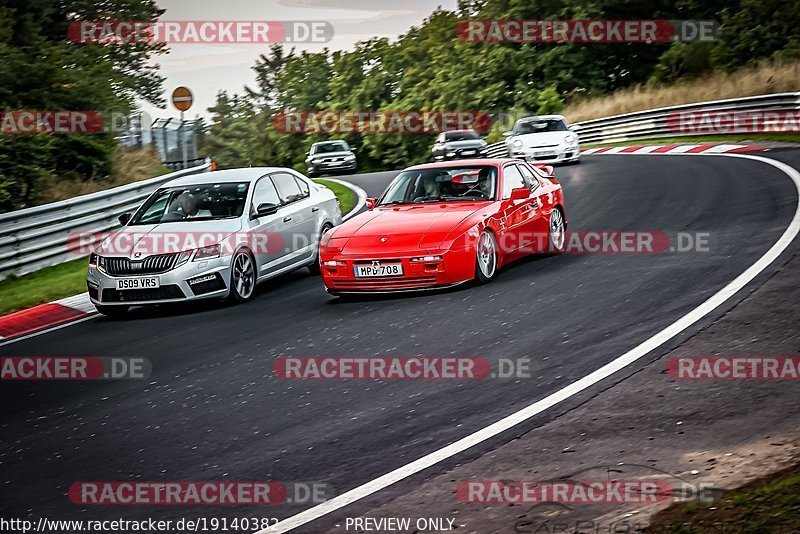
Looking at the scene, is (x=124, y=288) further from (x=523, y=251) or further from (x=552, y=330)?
(x=552, y=330)

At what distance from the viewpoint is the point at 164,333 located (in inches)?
451

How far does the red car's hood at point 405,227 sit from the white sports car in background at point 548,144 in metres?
15.5

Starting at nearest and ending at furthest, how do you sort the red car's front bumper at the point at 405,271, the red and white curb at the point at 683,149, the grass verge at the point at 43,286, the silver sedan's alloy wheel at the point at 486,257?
the red car's front bumper at the point at 405,271, the silver sedan's alloy wheel at the point at 486,257, the grass verge at the point at 43,286, the red and white curb at the point at 683,149

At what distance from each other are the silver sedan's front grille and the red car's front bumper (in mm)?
1962

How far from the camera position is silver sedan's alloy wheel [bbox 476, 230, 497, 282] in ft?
38.8

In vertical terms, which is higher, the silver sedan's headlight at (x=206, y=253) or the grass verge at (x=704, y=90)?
the grass verge at (x=704, y=90)

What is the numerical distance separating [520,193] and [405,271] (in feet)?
6.84

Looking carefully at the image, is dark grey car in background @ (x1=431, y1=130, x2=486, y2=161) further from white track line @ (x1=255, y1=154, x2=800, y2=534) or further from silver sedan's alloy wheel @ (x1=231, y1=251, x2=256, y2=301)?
white track line @ (x1=255, y1=154, x2=800, y2=534)

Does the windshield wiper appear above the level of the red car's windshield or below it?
below

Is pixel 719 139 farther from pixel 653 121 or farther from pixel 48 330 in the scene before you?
pixel 48 330

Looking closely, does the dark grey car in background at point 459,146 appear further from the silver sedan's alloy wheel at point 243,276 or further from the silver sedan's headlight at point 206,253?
the silver sedan's headlight at point 206,253

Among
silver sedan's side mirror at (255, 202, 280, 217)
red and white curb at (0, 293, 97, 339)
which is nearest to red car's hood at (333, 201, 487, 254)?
silver sedan's side mirror at (255, 202, 280, 217)

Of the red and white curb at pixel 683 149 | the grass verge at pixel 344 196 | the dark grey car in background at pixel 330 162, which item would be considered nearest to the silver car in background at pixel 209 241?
the grass verge at pixel 344 196

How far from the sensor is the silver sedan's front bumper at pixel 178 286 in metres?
12.5
